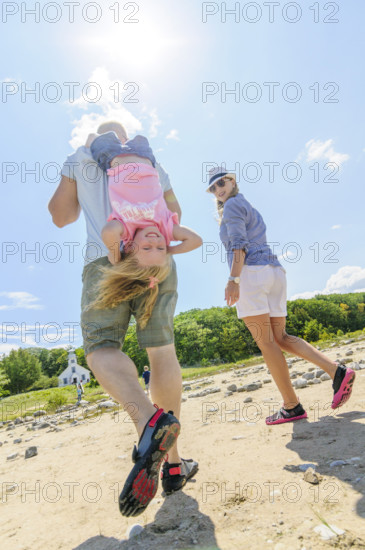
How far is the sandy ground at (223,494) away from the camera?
5.12 feet

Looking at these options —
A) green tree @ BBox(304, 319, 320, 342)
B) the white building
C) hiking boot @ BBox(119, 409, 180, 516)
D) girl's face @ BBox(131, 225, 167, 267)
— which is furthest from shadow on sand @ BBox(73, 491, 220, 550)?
the white building

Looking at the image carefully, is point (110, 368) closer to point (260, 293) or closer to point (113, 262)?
point (113, 262)

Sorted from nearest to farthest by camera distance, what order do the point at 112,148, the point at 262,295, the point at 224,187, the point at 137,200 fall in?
1. the point at 137,200
2. the point at 112,148
3. the point at 262,295
4. the point at 224,187

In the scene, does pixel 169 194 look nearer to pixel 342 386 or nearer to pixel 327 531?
pixel 342 386

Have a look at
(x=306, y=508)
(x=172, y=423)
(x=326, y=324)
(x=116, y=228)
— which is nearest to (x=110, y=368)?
(x=172, y=423)

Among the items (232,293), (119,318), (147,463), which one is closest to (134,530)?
(147,463)

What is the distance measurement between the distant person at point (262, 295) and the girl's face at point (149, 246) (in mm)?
1484

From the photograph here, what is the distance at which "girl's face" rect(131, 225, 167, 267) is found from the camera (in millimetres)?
2068

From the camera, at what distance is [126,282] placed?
2.11m

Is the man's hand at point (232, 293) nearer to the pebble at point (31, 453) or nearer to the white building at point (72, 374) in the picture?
the pebble at point (31, 453)

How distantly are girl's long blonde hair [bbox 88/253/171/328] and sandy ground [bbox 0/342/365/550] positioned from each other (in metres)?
1.22

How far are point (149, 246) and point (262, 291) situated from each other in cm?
176

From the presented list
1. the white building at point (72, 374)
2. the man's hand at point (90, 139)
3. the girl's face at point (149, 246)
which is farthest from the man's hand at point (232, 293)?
the white building at point (72, 374)

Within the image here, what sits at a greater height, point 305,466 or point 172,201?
point 172,201
